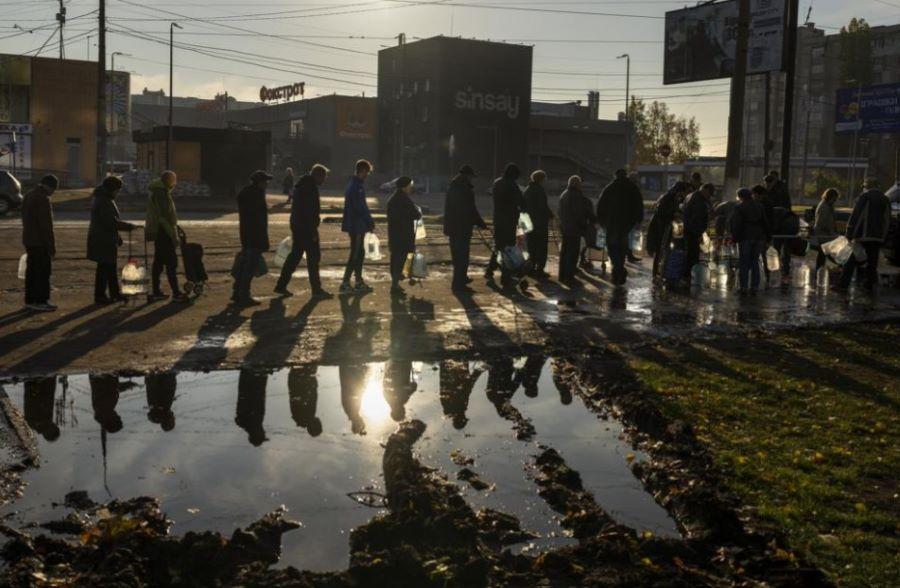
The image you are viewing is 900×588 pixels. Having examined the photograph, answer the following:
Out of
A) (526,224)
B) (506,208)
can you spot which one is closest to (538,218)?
(526,224)

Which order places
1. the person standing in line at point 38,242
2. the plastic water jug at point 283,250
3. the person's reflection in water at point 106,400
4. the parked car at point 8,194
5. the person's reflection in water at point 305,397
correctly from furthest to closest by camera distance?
1. the parked car at point 8,194
2. the plastic water jug at point 283,250
3. the person standing in line at point 38,242
4. the person's reflection in water at point 305,397
5. the person's reflection in water at point 106,400

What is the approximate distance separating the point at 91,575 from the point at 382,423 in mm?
3214

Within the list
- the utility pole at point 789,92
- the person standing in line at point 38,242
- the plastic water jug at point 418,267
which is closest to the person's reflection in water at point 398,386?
the person standing in line at point 38,242

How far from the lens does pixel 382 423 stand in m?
7.46

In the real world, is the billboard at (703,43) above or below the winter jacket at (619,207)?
above

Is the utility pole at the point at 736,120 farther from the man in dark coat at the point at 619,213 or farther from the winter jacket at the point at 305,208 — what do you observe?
the winter jacket at the point at 305,208

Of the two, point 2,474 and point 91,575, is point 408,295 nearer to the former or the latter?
point 2,474

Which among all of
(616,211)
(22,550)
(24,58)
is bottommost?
(22,550)

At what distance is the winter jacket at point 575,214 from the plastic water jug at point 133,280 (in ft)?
21.8

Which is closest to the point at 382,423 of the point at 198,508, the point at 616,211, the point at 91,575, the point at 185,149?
the point at 198,508

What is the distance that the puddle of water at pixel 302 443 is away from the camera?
18.0 feet

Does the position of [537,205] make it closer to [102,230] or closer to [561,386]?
[102,230]

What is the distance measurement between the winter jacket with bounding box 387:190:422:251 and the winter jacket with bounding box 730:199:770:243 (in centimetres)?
491

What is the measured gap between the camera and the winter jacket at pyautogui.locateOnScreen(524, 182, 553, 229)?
1691cm
